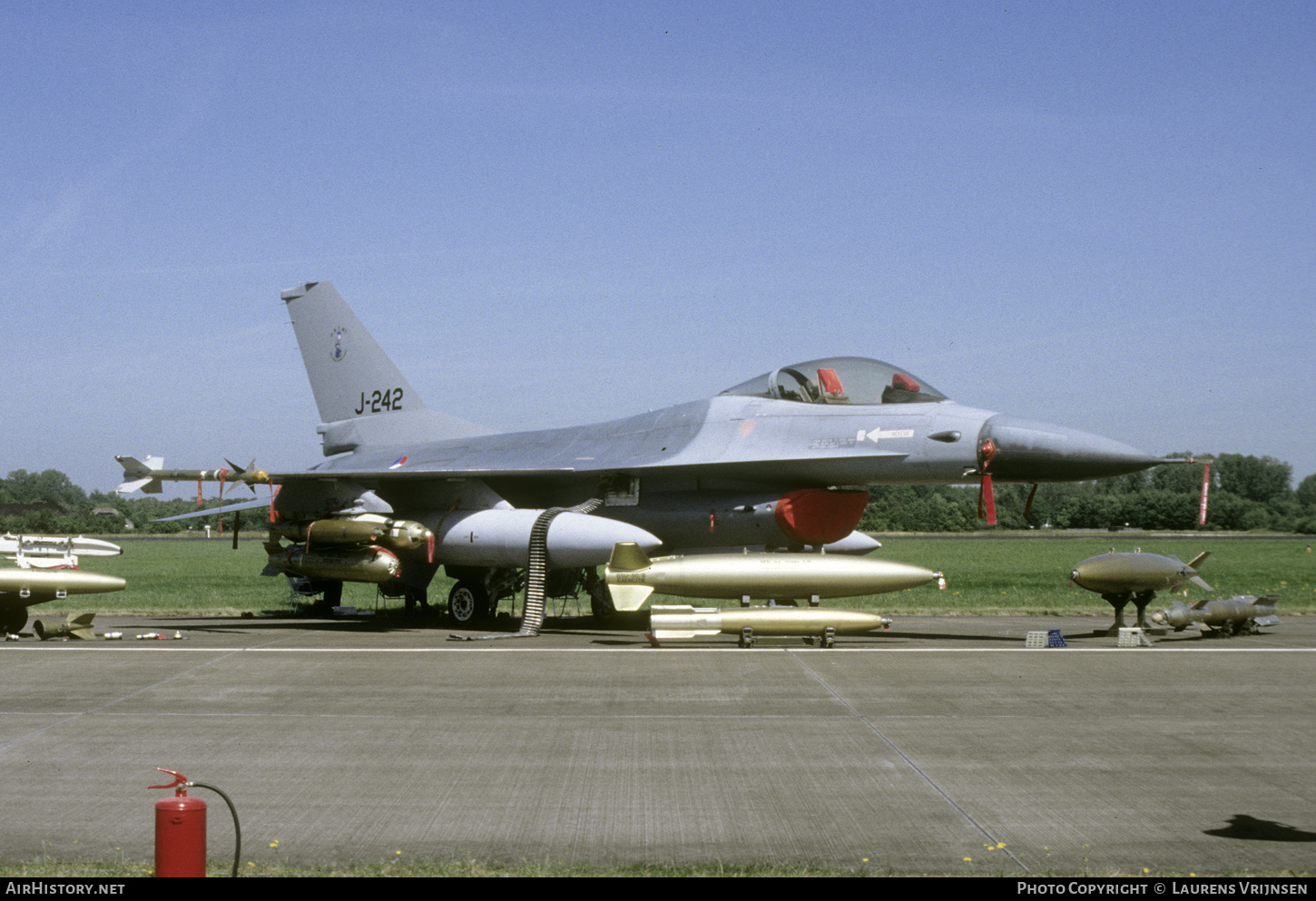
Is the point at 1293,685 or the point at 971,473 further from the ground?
the point at 971,473

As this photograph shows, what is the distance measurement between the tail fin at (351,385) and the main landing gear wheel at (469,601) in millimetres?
4319

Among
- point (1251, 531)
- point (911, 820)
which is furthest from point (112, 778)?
point (1251, 531)

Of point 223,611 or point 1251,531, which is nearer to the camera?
point 223,611

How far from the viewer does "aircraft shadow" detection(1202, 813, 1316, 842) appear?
18.2 feet

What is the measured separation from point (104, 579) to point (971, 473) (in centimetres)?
1335

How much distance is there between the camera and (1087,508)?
99.2 meters

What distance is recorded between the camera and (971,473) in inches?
543

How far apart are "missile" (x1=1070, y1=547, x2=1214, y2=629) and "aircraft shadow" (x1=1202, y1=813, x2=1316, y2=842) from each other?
30.1 ft

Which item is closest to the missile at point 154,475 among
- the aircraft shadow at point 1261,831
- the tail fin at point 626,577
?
the tail fin at point 626,577

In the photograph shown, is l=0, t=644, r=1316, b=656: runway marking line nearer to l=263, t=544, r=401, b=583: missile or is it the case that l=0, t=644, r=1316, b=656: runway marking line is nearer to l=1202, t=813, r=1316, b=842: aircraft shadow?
l=263, t=544, r=401, b=583: missile

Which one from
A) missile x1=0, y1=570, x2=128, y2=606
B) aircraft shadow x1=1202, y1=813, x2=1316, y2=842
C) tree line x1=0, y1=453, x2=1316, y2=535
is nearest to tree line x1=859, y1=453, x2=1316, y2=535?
tree line x1=0, y1=453, x2=1316, y2=535
